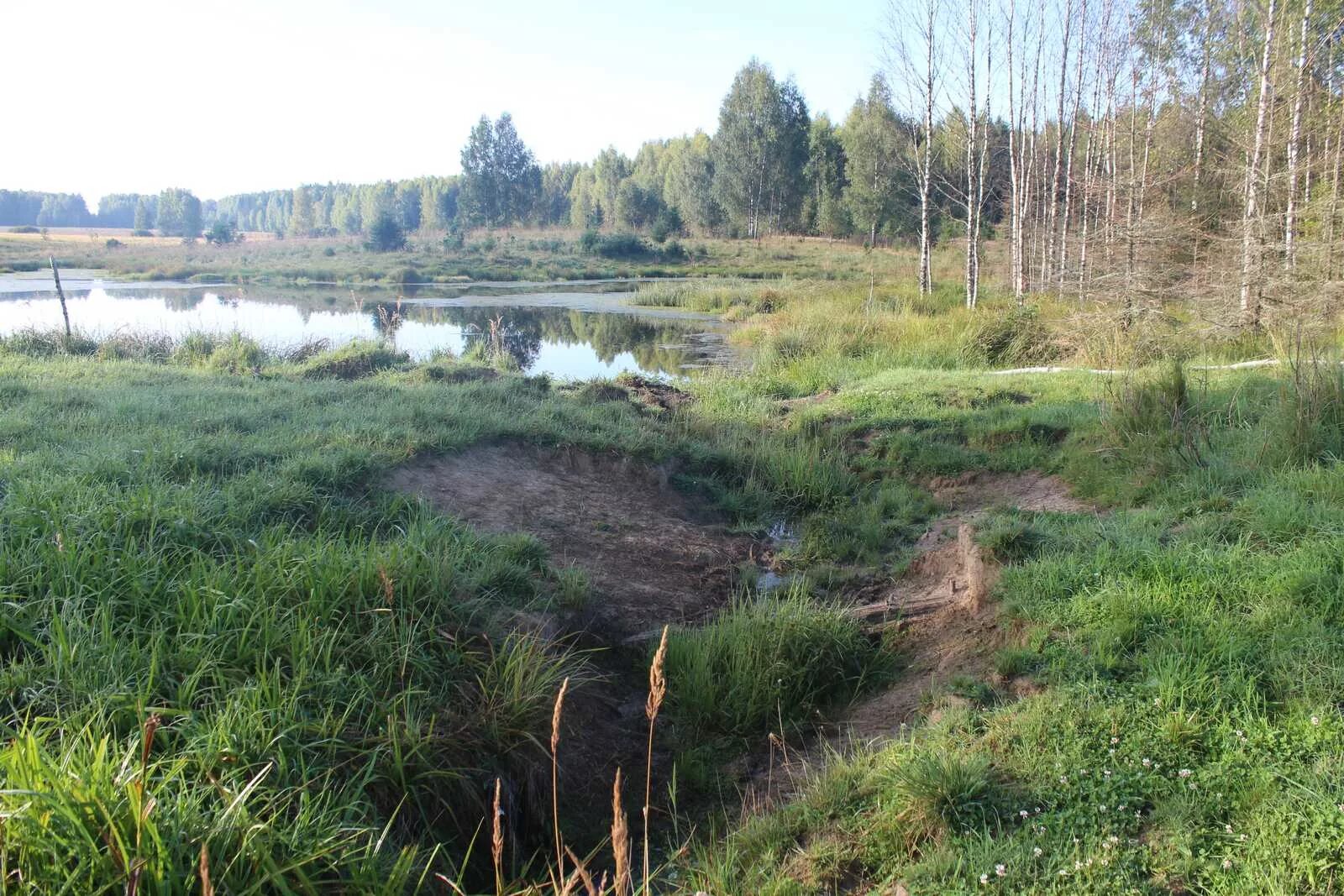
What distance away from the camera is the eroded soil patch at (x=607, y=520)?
5.36 metres

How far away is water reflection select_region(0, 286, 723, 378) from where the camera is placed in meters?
16.8

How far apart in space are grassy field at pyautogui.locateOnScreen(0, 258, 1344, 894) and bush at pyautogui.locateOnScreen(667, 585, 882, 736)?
0.02 m

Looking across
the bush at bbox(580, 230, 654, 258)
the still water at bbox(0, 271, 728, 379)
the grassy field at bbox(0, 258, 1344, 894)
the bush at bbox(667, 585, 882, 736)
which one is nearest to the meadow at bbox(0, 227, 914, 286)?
the bush at bbox(580, 230, 654, 258)

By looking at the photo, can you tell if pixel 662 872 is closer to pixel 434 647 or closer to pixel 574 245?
pixel 434 647

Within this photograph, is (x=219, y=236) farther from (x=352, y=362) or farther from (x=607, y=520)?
(x=607, y=520)

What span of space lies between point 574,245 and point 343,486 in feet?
171

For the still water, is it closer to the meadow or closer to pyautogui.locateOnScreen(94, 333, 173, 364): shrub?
pyautogui.locateOnScreen(94, 333, 173, 364): shrub

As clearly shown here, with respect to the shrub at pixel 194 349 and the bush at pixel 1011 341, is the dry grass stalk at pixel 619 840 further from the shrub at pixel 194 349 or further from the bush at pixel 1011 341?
the bush at pixel 1011 341

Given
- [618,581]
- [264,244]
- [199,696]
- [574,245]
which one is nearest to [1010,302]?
[618,581]

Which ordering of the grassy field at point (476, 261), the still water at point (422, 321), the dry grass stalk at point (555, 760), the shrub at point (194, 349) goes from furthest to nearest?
the grassy field at point (476, 261) → the still water at point (422, 321) → the shrub at point (194, 349) → the dry grass stalk at point (555, 760)

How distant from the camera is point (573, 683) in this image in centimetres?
398

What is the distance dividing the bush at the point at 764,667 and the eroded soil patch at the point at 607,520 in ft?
1.84

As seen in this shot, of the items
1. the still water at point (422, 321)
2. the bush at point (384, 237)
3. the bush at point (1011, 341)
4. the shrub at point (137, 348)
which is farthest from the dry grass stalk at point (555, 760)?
the bush at point (384, 237)

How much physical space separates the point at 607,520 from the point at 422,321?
1975cm
